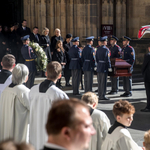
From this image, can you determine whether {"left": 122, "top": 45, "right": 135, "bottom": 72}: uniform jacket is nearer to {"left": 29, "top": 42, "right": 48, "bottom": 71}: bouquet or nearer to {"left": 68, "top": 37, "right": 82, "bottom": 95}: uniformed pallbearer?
{"left": 68, "top": 37, "right": 82, "bottom": 95}: uniformed pallbearer

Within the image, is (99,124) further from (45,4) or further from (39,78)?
(45,4)

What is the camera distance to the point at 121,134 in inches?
132

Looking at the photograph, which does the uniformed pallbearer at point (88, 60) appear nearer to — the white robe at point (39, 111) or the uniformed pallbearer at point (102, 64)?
the uniformed pallbearer at point (102, 64)

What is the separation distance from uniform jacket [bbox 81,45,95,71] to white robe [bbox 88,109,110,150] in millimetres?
6315

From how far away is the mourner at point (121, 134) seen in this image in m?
3.35

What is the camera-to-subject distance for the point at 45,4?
47.4ft

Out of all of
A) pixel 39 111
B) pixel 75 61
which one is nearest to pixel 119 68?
pixel 75 61

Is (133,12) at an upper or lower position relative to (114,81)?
upper

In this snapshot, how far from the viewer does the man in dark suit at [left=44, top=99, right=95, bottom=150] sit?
1.54 metres

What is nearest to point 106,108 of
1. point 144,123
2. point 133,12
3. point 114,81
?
point 144,123

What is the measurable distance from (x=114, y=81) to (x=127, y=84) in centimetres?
58

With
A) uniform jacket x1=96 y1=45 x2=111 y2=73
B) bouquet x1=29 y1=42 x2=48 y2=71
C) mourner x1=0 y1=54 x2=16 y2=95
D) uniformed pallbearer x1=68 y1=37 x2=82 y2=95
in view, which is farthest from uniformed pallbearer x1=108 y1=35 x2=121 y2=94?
mourner x1=0 y1=54 x2=16 y2=95

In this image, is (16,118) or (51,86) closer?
(51,86)

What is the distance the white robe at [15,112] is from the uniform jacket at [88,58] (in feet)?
19.8
